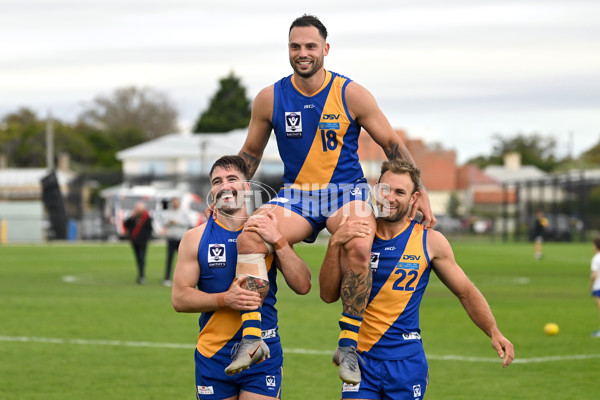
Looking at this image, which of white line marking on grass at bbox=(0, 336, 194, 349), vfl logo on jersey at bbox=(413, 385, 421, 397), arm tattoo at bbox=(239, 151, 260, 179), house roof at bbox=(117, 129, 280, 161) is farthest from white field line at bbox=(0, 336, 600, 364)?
house roof at bbox=(117, 129, 280, 161)

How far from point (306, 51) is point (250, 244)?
59.7 inches

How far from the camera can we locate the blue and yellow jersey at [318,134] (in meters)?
6.75

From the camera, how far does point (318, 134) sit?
6.75m

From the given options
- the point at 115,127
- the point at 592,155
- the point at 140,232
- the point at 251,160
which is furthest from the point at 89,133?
the point at 251,160

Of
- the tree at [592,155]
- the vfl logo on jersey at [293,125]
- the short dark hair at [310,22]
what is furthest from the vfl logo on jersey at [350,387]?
the tree at [592,155]

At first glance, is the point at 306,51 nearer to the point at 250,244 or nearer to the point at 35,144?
the point at 250,244

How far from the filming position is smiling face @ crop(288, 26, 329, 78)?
21.9 feet

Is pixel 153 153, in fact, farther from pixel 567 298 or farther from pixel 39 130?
pixel 567 298

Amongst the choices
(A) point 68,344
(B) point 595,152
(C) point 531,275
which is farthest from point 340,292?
(B) point 595,152

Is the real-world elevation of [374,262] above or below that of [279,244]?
below

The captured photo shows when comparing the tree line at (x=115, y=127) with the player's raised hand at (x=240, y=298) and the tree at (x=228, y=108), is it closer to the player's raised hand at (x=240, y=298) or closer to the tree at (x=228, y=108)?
the tree at (x=228, y=108)

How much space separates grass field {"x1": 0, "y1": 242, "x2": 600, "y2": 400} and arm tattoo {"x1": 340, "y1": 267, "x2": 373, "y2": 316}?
4.47 m

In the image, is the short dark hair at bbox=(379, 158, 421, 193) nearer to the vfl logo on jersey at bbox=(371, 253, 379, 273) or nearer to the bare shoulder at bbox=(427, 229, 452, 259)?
the bare shoulder at bbox=(427, 229, 452, 259)

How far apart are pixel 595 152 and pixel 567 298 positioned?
370 feet
